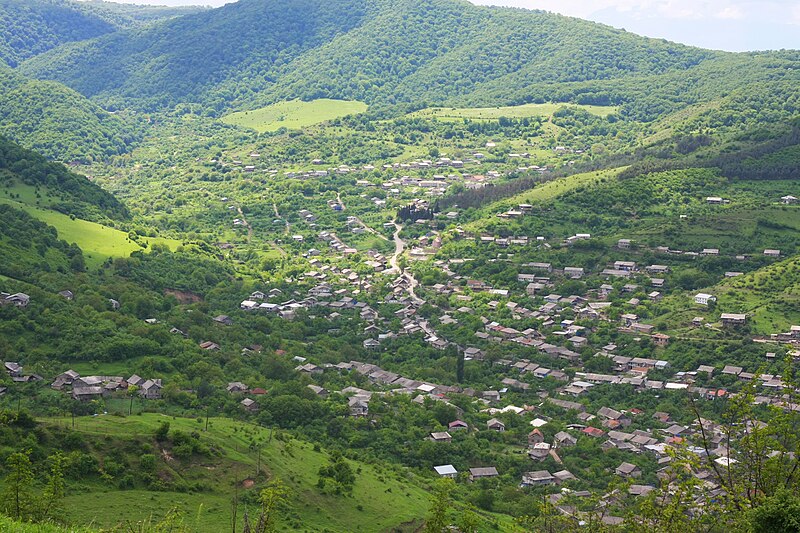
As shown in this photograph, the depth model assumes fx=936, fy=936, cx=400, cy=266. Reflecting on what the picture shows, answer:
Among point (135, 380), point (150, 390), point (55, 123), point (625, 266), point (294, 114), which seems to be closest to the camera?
point (150, 390)

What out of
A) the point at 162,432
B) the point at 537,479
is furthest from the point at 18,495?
the point at 537,479

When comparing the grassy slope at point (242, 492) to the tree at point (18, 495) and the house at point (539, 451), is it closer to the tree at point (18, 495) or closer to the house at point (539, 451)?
the tree at point (18, 495)

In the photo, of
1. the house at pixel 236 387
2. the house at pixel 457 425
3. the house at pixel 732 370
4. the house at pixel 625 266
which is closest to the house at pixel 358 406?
the house at pixel 457 425

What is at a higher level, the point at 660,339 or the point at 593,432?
the point at 660,339

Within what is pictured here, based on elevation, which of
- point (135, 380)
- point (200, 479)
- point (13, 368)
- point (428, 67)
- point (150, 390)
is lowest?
point (150, 390)

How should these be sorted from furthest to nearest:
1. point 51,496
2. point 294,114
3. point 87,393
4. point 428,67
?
point 428,67
point 294,114
point 87,393
point 51,496

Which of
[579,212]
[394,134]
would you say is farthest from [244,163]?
[579,212]

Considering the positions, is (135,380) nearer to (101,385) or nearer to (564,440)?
(101,385)

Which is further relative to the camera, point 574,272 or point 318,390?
point 574,272
